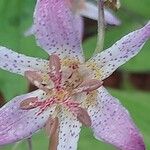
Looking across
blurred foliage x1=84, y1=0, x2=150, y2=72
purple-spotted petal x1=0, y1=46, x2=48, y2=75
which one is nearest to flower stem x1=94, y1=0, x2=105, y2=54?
purple-spotted petal x1=0, y1=46, x2=48, y2=75

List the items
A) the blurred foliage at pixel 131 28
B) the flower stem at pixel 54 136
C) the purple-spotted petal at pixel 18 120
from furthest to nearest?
the blurred foliage at pixel 131 28
the purple-spotted petal at pixel 18 120
the flower stem at pixel 54 136

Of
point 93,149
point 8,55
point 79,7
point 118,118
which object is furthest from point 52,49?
point 93,149

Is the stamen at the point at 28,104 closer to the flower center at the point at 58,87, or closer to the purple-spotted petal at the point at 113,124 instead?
the flower center at the point at 58,87

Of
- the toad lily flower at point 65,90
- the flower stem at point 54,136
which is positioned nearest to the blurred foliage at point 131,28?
the toad lily flower at point 65,90

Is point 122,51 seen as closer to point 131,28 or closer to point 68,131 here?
point 68,131

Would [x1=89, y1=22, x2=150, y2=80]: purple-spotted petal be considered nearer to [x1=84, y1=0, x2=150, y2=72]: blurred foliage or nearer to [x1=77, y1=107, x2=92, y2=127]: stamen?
[x1=77, y1=107, x2=92, y2=127]: stamen

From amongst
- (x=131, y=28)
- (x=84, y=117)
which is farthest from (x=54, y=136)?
(x=131, y=28)

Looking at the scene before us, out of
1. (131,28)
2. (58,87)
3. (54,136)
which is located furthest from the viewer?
(131,28)
